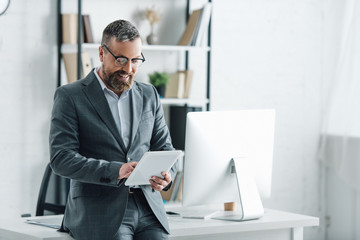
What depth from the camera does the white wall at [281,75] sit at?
4.45 m

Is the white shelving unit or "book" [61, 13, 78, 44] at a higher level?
"book" [61, 13, 78, 44]

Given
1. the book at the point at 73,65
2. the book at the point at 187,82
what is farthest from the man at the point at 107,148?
the book at the point at 187,82

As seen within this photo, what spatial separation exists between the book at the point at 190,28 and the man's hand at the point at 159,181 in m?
2.06

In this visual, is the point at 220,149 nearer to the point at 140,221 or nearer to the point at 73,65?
the point at 140,221

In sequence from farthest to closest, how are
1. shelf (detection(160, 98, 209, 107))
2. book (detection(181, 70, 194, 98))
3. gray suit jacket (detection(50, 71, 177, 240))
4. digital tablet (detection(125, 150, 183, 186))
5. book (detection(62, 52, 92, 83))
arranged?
1. book (detection(181, 70, 194, 98))
2. shelf (detection(160, 98, 209, 107))
3. book (detection(62, 52, 92, 83))
4. gray suit jacket (detection(50, 71, 177, 240))
5. digital tablet (detection(125, 150, 183, 186))

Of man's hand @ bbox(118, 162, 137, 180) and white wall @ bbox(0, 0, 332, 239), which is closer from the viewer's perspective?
man's hand @ bbox(118, 162, 137, 180)

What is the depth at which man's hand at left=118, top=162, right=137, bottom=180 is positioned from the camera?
6.49 ft

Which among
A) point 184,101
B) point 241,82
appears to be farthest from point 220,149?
point 241,82

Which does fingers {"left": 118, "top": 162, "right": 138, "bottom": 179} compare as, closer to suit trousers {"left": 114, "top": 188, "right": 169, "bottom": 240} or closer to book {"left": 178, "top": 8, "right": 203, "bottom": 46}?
suit trousers {"left": 114, "top": 188, "right": 169, "bottom": 240}

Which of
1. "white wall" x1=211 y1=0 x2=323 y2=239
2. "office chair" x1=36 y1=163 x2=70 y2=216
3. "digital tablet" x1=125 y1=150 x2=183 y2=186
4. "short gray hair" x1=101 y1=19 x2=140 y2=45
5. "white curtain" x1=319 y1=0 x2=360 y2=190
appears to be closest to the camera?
"digital tablet" x1=125 y1=150 x2=183 y2=186

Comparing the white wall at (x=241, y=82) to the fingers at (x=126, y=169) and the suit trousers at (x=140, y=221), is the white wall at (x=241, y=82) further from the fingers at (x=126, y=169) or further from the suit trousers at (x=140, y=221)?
the fingers at (x=126, y=169)

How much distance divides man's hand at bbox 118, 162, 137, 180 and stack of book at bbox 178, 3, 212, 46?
2.16 m

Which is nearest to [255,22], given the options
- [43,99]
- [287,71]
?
[287,71]

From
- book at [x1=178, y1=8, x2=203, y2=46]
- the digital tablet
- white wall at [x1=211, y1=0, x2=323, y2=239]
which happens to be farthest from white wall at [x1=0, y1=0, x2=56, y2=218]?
the digital tablet
